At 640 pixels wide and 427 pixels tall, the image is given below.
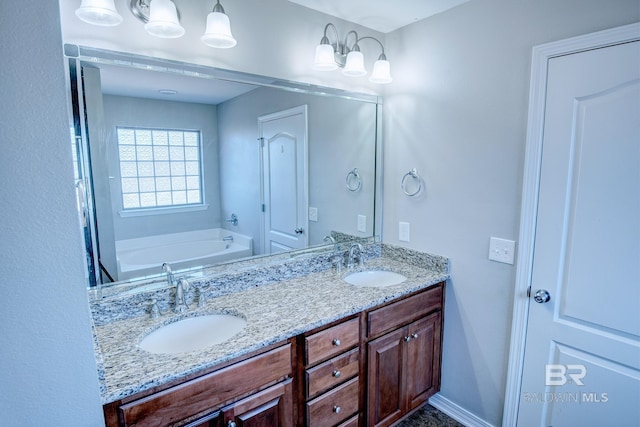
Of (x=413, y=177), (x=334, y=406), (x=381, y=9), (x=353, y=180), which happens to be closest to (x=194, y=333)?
(x=334, y=406)

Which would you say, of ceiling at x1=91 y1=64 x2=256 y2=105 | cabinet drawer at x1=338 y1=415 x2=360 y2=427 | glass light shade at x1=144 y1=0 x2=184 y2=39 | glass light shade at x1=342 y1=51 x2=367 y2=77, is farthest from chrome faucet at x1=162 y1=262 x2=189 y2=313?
glass light shade at x1=342 y1=51 x2=367 y2=77

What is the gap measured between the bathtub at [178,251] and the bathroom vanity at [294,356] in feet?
0.38

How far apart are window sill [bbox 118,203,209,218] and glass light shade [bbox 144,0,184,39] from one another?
0.74m

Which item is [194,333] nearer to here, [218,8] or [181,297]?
[181,297]

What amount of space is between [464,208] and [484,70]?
0.72 m

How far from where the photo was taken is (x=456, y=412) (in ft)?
6.73

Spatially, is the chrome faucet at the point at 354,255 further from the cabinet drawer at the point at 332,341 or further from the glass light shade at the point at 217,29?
the glass light shade at the point at 217,29

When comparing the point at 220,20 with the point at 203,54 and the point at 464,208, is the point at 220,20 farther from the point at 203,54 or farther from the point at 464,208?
the point at 464,208

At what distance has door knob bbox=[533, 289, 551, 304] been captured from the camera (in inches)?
63.4

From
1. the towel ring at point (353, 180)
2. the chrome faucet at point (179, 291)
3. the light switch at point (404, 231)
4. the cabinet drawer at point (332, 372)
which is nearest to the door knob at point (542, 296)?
the light switch at point (404, 231)

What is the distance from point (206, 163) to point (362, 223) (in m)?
1.11

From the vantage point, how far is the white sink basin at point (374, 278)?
6.80 feet

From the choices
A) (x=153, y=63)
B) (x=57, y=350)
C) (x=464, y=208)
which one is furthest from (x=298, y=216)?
(x=57, y=350)

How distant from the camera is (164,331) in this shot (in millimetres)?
1406
